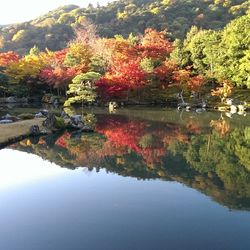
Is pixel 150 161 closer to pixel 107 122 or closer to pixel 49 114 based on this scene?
pixel 49 114

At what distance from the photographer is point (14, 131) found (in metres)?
25.3

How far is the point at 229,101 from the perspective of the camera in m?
42.5

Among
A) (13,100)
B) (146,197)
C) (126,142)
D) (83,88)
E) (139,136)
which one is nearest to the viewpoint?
(146,197)

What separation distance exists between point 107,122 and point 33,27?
3539 inches

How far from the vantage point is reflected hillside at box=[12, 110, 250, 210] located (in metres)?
15.9

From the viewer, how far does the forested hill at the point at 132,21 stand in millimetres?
96062

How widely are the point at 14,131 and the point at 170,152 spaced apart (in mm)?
10951

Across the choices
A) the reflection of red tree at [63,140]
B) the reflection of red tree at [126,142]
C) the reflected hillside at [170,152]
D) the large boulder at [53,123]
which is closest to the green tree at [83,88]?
the reflection of red tree at [126,142]

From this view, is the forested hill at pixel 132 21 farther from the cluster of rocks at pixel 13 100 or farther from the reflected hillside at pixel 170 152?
the reflected hillside at pixel 170 152

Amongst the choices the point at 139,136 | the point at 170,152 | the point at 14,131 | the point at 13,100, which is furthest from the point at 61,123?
the point at 13,100

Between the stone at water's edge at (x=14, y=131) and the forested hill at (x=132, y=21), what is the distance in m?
65.8

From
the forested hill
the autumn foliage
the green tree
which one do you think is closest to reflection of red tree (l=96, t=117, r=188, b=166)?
the green tree

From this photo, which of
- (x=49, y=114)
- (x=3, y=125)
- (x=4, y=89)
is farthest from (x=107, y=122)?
(x=4, y=89)

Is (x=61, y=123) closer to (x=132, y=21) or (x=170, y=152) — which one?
(x=170, y=152)
